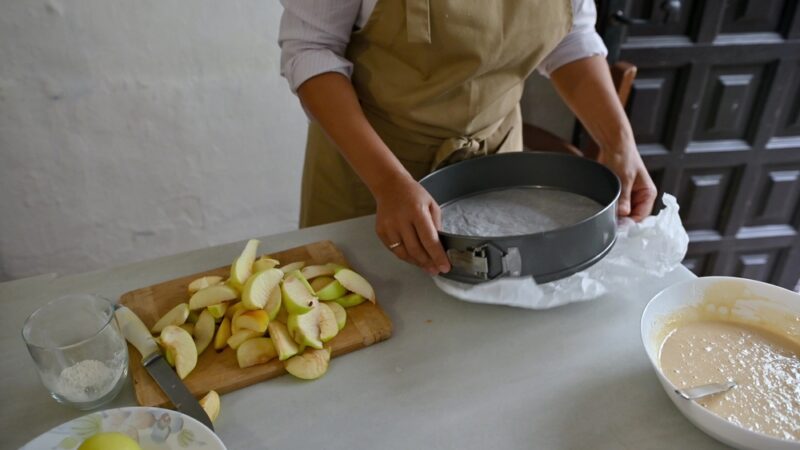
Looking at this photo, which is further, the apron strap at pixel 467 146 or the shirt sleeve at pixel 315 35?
the apron strap at pixel 467 146

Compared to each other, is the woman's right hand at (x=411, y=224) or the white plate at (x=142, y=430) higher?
the woman's right hand at (x=411, y=224)

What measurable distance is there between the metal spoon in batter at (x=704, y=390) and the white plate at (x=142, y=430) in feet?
1.62

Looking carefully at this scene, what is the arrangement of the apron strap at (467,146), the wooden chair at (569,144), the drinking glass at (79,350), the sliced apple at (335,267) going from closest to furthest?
1. the drinking glass at (79,350)
2. the sliced apple at (335,267)
3. the apron strap at (467,146)
4. the wooden chair at (569,144)

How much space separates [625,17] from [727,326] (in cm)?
113

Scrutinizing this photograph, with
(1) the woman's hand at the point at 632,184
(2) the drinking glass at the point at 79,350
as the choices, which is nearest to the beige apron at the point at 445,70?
(1) the woman's hand at the point at 632,184

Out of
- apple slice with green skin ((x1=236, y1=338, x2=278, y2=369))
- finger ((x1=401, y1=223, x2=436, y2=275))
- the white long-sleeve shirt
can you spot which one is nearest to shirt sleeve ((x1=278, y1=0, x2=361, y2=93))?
the white long-sleeve shirt

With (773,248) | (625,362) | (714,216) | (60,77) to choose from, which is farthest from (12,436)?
(773,248)

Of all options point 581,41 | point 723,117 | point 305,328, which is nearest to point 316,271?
point 305,328

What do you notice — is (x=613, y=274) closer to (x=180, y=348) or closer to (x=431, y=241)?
(x=431, y=241)

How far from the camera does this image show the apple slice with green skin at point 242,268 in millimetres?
833

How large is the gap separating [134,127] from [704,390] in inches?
64.7

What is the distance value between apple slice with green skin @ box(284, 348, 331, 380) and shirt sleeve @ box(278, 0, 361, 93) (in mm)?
453

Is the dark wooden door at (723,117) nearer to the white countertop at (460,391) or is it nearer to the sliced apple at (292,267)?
the white countertop at (460,391)

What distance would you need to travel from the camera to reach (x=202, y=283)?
85cm
